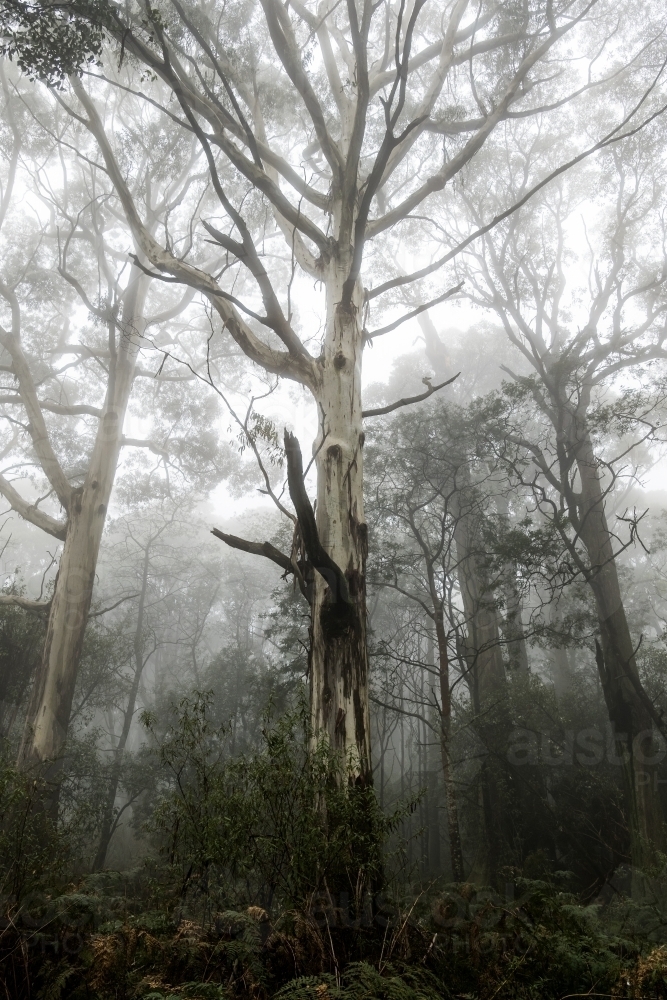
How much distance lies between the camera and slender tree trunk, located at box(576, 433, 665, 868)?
6148mm

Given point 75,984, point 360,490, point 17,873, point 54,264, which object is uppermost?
point 54,264

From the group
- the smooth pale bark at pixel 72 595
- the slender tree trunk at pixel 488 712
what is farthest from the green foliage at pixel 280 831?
the slender tree trunk at pixel 488 712

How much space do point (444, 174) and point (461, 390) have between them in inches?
622

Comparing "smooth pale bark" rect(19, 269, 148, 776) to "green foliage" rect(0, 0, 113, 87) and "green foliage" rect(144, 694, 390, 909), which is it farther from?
"green foliage" rect(144, 694, 390, 909)

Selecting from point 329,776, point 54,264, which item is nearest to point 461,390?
point 54,264

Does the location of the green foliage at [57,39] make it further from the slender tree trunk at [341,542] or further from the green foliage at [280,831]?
the green foliage at [280,831]

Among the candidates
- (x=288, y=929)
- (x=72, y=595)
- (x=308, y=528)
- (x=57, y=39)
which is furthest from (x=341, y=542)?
(x=72, y=595)

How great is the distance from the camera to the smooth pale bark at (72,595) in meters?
6.71

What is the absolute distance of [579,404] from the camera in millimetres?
8547

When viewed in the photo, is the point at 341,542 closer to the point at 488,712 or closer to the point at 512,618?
the point at 512,618

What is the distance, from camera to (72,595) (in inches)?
292

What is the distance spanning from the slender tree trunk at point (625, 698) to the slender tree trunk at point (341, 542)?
14.6ft

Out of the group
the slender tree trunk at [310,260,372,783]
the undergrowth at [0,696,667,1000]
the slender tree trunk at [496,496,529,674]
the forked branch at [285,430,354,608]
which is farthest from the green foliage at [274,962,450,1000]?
the slender tree trunk at [496,496,529,674]

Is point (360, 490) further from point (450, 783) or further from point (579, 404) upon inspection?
point (579, 404)
